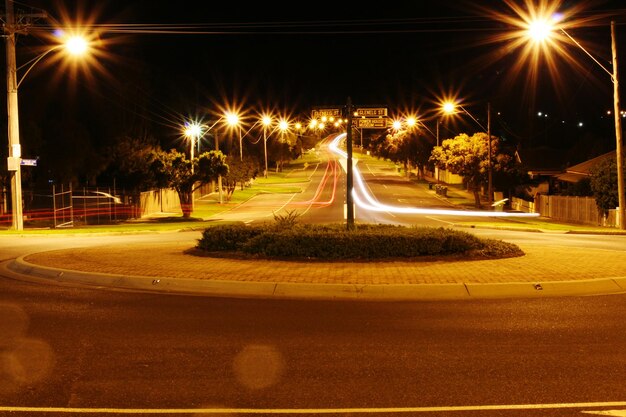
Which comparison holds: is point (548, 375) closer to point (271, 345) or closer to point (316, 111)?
point (271, 345)

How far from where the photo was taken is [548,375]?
22.9 ft

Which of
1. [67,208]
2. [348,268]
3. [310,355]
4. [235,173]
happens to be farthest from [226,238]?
[235,173]

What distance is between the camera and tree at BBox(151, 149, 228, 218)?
1817 inches

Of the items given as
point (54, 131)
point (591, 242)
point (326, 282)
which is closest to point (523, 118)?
point (54, 131)

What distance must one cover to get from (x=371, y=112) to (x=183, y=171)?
29851 mm

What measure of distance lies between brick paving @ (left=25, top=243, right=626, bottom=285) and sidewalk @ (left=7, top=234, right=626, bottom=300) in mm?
17

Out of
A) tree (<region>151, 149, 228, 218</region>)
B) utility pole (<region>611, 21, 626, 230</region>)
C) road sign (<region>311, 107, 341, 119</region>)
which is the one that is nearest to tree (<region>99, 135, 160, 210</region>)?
tree (<region>151, 149, 228, 218</region>)

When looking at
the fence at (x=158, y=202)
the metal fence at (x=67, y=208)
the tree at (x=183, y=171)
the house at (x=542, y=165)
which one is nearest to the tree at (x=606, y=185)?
the tree at (x=183, y=171)

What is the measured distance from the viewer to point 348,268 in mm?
13875

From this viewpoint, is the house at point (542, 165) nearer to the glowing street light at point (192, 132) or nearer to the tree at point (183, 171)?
the glowing street light at point (192, 132)

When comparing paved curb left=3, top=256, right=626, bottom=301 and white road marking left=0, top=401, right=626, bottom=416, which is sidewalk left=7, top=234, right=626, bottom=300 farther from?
white road marking left=0, top=401, right=626, bottom=416

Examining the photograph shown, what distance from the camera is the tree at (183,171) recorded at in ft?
151

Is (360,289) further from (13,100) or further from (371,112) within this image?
(13,100)

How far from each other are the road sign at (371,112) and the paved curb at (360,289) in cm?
744
